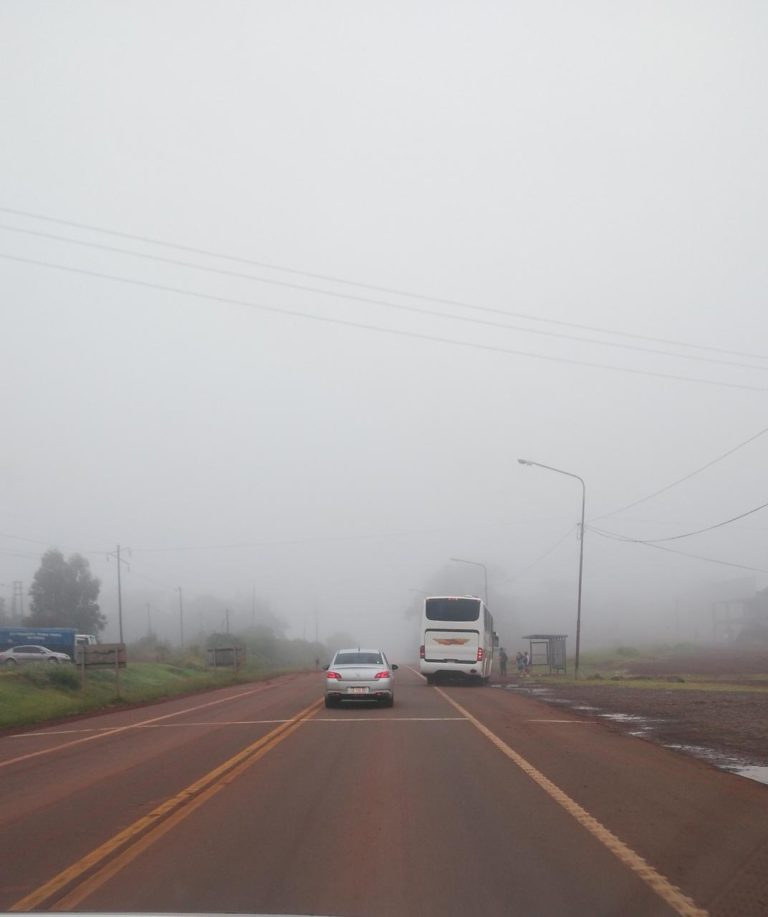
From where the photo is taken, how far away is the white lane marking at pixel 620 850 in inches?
274

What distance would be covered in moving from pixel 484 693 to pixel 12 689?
614 inches

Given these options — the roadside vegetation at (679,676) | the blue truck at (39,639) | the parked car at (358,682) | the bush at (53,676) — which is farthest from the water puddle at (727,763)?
the blue truck at (39,639)

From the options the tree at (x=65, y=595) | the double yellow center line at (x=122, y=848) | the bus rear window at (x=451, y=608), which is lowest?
the tree at (x=65, y=595)

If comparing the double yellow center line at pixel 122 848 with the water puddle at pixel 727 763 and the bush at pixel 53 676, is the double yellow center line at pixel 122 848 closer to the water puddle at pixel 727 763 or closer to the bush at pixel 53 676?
the water puddle at pixel 727 763

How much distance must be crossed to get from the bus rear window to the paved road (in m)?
22.7

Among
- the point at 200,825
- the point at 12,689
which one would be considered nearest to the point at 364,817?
the point at 200,825

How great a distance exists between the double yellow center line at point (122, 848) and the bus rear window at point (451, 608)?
86.6 ft

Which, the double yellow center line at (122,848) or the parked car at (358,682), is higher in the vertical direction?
the double yellow center line at (122,848)

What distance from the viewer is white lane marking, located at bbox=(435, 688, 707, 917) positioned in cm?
695

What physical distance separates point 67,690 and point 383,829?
28.8 metres

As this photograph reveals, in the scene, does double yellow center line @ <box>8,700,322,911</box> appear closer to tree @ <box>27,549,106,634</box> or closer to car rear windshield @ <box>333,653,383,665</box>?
car rear windshield @ <box>333,653,383,665</box>

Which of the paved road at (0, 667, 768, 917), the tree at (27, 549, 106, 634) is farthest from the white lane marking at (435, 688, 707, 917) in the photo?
the tree at (27, 549, 106, 634)

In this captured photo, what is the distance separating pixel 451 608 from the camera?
41.1 metres

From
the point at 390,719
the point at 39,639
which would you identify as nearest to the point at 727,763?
the point at 390,719
